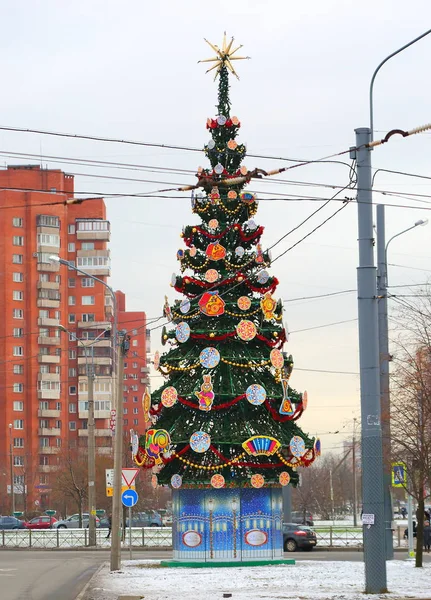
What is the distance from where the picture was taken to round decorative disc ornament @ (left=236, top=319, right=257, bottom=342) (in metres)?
33.0

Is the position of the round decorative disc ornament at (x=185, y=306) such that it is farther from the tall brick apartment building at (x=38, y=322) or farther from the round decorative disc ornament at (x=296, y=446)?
the tall brick apartment building at (x=38, y=322)

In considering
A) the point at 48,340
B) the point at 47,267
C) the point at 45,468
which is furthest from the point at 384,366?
the point at 48,340

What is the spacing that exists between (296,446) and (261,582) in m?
6.57

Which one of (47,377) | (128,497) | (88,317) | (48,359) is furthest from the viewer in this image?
(88,317)

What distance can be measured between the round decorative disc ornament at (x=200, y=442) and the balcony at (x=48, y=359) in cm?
8564

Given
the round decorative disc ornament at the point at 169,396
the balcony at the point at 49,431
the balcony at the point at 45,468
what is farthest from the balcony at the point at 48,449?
the round decorative disc ornament at the point at 169,396

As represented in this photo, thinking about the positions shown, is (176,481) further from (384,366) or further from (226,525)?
(384,366)

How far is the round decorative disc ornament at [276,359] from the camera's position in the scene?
3322 centimetres

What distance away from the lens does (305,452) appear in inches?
1299

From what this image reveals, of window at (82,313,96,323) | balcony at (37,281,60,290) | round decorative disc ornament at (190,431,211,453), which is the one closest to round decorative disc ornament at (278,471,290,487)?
round decorative disc ornament at (190,431,211,453)

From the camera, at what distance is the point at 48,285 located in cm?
11569

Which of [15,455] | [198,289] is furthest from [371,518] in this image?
[15,455]

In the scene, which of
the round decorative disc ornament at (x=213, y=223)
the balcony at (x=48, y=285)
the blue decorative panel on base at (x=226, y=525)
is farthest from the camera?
the balcony at (x=48, y=285)

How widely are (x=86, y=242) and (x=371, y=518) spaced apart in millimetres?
101292
